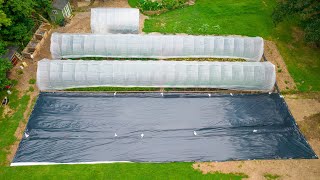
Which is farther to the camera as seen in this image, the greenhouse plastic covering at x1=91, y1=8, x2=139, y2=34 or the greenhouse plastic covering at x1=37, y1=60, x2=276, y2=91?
the greenhouse plastic covering at x1=91, y1=8, x2=139, y2=34

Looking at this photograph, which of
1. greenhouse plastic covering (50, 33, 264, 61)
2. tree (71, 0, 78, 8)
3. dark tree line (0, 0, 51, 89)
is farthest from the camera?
tree (71, 0, 78, 8)

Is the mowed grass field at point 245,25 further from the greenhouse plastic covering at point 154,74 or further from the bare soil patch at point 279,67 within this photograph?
the greenhouse plastic covering at point 154,74

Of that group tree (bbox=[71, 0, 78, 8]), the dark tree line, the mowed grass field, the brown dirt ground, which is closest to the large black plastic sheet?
the brown dirt ground

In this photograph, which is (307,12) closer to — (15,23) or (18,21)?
(18,21)

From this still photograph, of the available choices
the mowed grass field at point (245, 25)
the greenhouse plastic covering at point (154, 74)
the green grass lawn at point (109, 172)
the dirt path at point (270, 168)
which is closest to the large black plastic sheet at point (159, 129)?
the dirt path at point (270, 168)

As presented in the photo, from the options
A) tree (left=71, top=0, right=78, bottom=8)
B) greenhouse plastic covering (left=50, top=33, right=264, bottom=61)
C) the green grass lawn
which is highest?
tree (left=71, top=0, right=78, bottom=8)

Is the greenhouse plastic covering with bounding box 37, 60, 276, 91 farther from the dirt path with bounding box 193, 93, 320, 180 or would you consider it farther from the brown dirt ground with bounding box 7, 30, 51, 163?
the dirt path with bounding box 193, 93, 320, 180

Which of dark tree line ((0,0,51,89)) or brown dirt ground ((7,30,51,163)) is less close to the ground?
dark tree line ((0,0,51,89))

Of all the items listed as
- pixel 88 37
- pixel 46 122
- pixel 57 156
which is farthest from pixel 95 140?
pixel 88 37
